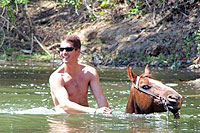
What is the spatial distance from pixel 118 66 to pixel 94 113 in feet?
42.2

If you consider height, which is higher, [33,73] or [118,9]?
[118,9]

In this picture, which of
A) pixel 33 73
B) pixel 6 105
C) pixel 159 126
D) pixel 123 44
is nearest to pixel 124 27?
pixel 123 44

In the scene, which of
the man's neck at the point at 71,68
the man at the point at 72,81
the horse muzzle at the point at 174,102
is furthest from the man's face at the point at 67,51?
the horse muzzle at the point at 174,102

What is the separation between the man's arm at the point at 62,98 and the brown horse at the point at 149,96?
2.02ft

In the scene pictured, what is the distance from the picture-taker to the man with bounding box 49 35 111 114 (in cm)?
791

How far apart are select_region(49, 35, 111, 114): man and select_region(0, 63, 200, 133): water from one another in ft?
0.75

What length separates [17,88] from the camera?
12.9 metres

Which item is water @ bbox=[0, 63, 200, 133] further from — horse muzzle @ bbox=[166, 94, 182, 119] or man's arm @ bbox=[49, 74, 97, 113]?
horse muzzle @ bbox=[166, 94, 182, 119]

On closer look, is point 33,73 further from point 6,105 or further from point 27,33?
point 27,33

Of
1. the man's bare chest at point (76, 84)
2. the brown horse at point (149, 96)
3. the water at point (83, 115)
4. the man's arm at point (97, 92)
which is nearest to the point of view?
the brown horse at point (149, 96)

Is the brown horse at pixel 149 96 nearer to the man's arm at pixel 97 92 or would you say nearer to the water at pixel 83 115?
the water at pixel 83 115

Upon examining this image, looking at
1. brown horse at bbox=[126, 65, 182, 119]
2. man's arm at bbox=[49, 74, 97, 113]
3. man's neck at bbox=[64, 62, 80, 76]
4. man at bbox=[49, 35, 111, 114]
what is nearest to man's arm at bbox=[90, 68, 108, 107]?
man at bbox=[49, 35, 111, 114]

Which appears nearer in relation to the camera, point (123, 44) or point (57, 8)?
point (123, 44)

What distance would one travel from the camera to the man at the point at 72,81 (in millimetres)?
7914
